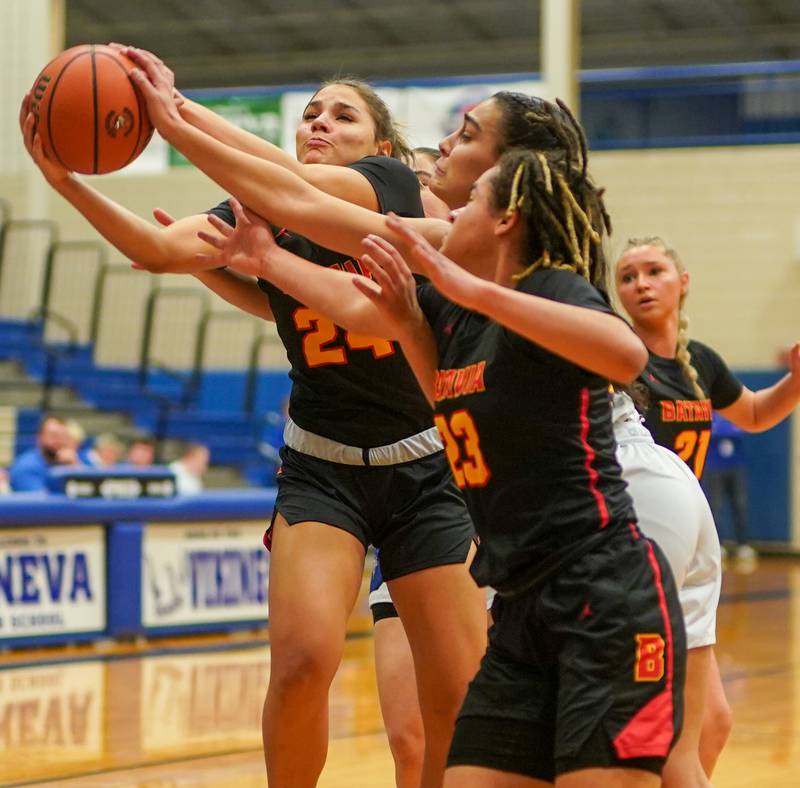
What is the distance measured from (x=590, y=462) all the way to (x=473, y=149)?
31.0 inches

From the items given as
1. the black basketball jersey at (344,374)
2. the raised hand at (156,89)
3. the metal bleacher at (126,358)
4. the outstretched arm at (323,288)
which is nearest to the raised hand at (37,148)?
the raised hand at (156,89)

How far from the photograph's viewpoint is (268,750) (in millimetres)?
3662

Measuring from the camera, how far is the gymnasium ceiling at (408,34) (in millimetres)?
22250

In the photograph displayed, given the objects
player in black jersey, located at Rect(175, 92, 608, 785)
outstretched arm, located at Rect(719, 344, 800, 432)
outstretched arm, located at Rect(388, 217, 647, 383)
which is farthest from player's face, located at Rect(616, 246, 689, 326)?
outstretched arm, located at Rect(388, 217, 647, 383)

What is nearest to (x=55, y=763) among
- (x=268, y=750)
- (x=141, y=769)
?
(x=141, y=769)

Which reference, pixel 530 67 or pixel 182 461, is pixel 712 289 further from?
pixel 530 67

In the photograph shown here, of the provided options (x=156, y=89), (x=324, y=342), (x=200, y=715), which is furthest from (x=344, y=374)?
(x=200, y=715)

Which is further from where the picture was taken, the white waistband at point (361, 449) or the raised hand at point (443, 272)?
the white waistband at point (361, 449)

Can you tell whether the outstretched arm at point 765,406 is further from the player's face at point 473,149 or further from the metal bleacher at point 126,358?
the metal bleacher at point 126,358

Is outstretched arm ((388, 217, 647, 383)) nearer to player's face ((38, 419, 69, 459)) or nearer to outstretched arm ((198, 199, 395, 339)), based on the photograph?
outstretched arm ((198, 199, 395, 339))

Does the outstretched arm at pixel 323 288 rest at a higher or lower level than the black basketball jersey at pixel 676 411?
higher

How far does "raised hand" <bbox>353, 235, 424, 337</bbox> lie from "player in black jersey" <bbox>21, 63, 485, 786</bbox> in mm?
578

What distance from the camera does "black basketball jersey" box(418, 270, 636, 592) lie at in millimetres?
2836

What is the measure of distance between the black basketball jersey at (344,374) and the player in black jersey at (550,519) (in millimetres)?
862
